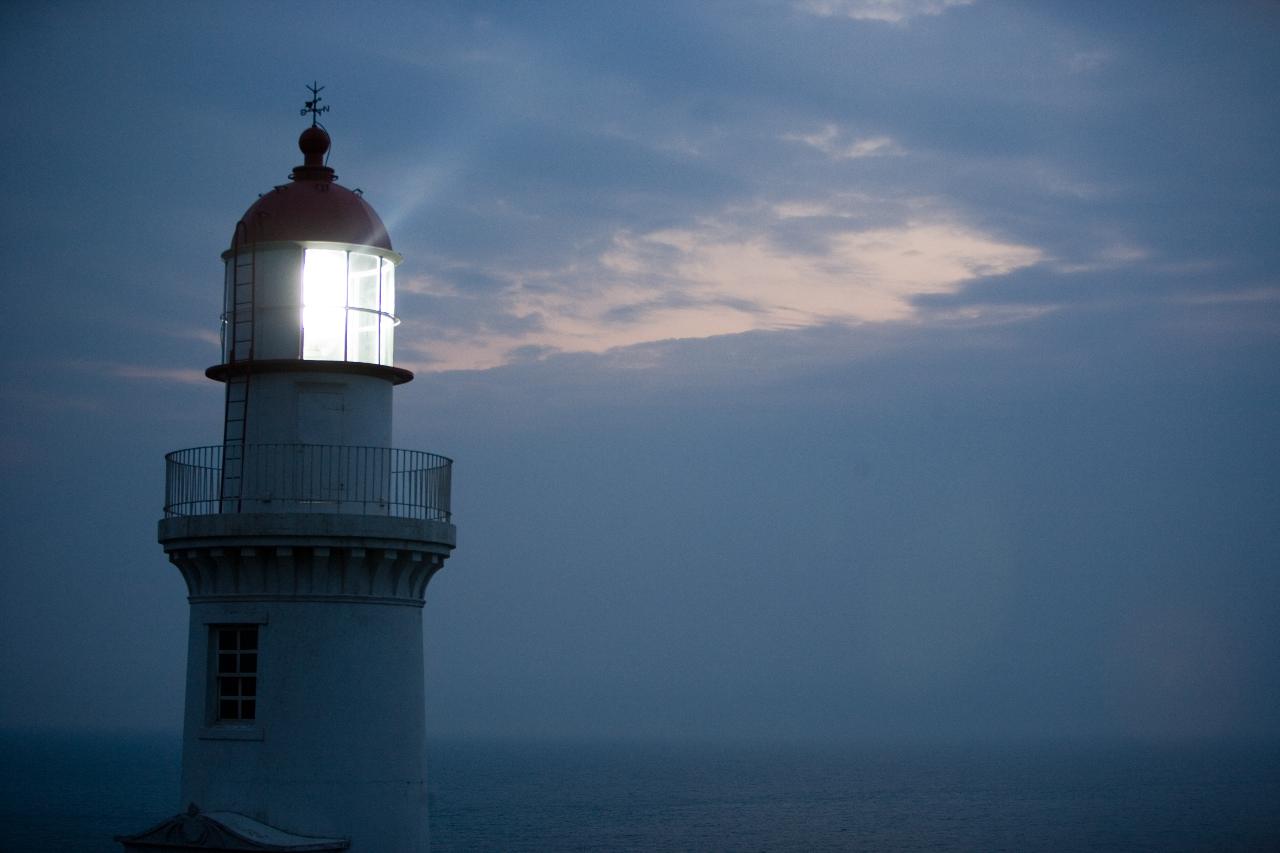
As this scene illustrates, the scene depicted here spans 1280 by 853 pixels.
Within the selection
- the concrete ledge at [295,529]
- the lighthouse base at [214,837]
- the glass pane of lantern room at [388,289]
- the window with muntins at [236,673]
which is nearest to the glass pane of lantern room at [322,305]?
the glass pane of lantern room at [388,289]

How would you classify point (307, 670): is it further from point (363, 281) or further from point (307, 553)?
point (363, 281)

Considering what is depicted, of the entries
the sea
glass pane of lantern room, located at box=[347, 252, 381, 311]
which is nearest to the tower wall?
glass pane of lantern room, located at box=[347, 252, 381, 311]

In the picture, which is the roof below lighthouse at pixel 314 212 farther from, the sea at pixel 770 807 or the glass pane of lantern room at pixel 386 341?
the sea at pixel 770 807

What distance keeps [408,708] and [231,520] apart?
243 cm

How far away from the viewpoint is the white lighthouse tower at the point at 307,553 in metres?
13.5

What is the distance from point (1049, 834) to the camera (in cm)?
7962

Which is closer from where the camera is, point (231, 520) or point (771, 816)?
point (231, 520)

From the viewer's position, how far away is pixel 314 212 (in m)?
14.0

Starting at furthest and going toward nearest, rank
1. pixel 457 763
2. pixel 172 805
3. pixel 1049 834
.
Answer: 1. pixel 457 763
2. pixel 172 805
3. pixel 1049 834

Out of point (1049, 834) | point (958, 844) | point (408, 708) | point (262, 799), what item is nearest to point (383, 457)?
point (408, 708)

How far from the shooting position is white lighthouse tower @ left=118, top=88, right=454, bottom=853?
44.1 ft

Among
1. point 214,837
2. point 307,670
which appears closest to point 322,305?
point 307,670

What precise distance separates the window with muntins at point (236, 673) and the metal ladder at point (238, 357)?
45.2 inches

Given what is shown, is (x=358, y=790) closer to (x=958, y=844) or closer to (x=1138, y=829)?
(x=958, y=844)
